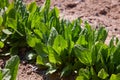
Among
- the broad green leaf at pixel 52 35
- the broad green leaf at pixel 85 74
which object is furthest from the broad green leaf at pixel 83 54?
the broad green leaf at pixel 52 35

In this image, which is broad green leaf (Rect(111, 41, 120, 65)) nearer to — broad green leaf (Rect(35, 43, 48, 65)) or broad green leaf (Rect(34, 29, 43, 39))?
broad green leaf (Rect(35, 43, 48, 65))

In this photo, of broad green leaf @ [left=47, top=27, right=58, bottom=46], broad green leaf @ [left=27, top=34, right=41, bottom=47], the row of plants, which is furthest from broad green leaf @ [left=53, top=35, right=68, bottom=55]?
broad green leaf @ [left=27, top=34, right=41, bottom=47]

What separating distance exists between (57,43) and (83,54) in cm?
26

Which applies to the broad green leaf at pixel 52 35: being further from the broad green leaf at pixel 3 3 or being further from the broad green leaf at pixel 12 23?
the broad green leaf at pixel 3 3

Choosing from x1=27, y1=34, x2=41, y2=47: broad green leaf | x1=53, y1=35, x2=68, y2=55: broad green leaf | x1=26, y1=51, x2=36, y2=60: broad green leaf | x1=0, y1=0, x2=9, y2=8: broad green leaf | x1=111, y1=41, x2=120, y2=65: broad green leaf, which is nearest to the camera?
x1=111, y1=41, x2=120, y2=65: broad green leaf

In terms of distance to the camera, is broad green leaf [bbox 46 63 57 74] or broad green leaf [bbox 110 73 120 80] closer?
broad green leaf [bbox 110 73 120 80]

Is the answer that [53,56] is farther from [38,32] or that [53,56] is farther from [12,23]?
[12,23]

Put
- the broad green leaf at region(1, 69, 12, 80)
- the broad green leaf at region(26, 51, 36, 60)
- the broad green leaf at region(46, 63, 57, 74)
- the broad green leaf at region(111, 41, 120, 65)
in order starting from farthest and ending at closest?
1. the broad green leaf at region(26, 51, 36, 60)
2. the broad green leaf at region(46, 63, 57, 74)
3. the broad green leaf at region(111, 41, 120, 65)
4. the broad green leaf at region(1, 69, 12, 80)

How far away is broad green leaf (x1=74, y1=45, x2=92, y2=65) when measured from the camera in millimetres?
2863

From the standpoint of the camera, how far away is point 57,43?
9.97 ft

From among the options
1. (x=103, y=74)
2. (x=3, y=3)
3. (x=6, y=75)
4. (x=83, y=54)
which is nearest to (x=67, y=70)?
(x=83, y=54)

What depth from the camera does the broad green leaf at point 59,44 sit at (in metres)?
2.99

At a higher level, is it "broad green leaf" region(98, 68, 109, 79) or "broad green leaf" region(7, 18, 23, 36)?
"broad green leaf" region(7, 18, 23, 36)

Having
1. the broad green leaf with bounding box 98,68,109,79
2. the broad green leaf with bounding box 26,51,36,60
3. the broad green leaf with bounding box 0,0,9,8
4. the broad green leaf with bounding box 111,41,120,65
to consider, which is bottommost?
the broad green leaf with bounding box 26,51,36,60
